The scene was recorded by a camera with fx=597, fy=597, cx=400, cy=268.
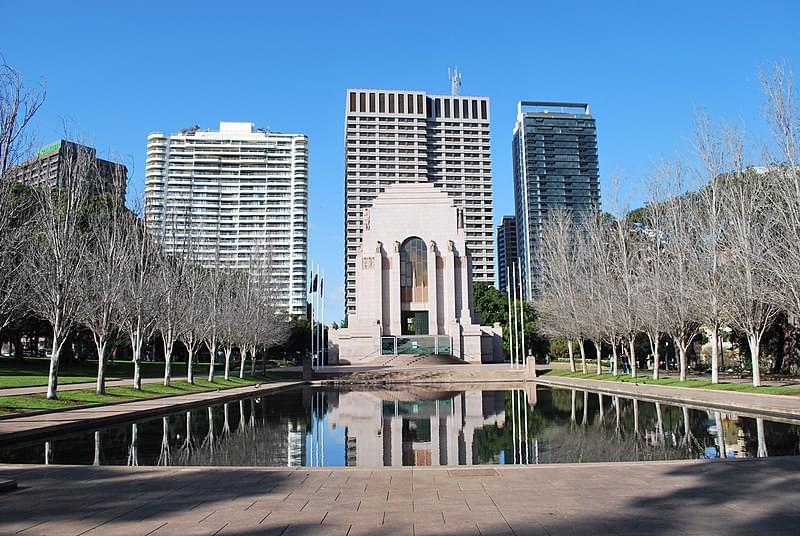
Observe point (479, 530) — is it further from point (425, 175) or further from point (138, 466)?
point (425, 175)

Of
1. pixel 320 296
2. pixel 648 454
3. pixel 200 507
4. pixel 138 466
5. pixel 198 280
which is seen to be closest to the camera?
pixel 200 507

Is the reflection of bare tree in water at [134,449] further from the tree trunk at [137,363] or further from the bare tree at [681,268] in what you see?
the bare tree at [681,268]

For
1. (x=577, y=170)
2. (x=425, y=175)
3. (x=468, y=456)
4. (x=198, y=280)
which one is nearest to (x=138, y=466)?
(x=468, y=456)

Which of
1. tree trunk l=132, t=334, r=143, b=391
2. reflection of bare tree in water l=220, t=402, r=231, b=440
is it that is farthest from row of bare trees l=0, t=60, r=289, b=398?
reflection of bare tree in water l=220, t=402, r=231, b=440

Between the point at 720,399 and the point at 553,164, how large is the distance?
478ft

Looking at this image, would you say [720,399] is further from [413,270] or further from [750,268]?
[413,270]

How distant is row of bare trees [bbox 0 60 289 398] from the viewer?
74.5 ft

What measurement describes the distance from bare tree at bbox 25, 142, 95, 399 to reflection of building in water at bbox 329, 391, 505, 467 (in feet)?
36.2

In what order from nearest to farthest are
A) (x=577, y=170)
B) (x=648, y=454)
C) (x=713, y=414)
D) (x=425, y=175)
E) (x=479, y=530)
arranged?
(x=479, y=530) < (x=648, y=454) < (x=713, y=414) < (x=425, y=175) < (x=577, y=170)

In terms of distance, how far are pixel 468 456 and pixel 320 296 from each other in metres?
47.2

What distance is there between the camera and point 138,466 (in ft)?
37.0

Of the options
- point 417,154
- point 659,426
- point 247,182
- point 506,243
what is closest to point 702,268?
point 659,426

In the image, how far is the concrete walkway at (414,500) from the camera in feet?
22.4

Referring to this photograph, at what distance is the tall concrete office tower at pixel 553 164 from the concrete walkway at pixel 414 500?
150 m
